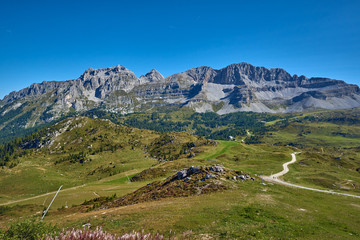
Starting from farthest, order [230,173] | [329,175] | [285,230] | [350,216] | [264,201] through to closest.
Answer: [329,175], [230,173], [264,201], [350,216], [285,230]

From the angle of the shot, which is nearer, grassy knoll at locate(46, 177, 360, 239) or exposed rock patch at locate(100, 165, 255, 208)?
grassy knoll at locate(46, 177, 360, 239)

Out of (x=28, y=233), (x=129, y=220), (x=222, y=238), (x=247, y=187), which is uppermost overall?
(x=28, y=233)

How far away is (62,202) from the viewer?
8988 centimetres

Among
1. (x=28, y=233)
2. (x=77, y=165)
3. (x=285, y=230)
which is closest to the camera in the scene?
(x=28, y=233)

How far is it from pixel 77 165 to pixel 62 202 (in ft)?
346

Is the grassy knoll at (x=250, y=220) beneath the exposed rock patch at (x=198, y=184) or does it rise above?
above

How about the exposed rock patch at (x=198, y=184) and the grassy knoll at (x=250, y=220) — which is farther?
the exposed rock patch at (x=198, y=184)

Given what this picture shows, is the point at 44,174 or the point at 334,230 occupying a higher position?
the point at 334,230

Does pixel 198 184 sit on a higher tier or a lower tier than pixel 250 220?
lower

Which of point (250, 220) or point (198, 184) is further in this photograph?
point (198, 184)

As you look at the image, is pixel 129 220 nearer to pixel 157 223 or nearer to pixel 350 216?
pixel 157 223

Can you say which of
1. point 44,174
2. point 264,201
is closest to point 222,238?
point 264,201

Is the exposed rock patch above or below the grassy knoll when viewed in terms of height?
below

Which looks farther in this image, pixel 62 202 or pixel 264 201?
pixel 62 202
